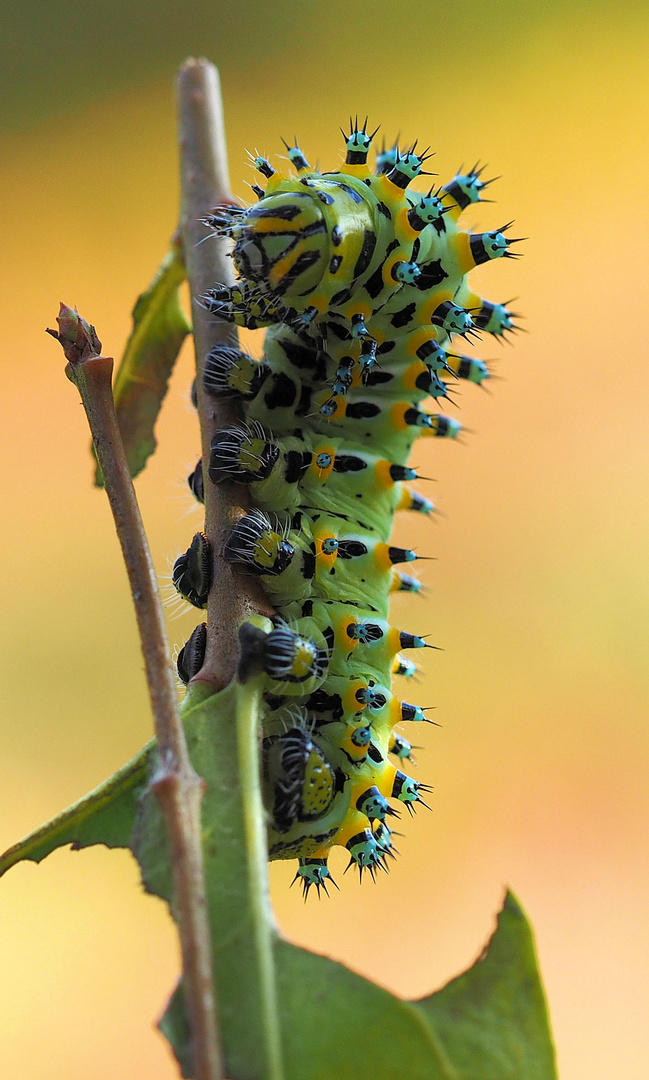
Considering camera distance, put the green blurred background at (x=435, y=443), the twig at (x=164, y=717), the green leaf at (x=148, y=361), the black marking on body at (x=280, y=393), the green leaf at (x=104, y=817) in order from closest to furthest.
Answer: the twig at (x=164, y=717), the green leaf at (x=104, y=817), the black marking on body at (x=280, y=393), the green leaf at (x=148, y=361), the green blurred background at (x=435, y=443)

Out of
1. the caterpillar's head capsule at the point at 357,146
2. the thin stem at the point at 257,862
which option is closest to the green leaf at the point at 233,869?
the thin stem at the point at 257,862

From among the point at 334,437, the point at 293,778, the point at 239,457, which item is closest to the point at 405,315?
the point at 334,437

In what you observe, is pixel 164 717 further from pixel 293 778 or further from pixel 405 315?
pixel 405 315

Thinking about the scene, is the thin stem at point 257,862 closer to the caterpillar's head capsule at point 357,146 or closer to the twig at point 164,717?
the twig at point 164,717

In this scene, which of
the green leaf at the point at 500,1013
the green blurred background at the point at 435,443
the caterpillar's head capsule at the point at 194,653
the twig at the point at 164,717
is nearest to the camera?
the twig at the point at 164,717

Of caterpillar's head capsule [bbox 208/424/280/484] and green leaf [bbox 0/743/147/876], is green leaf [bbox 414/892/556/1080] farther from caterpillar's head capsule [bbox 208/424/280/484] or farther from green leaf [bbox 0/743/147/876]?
caterpillar's head capsule [bbox 208/424/280/484]
